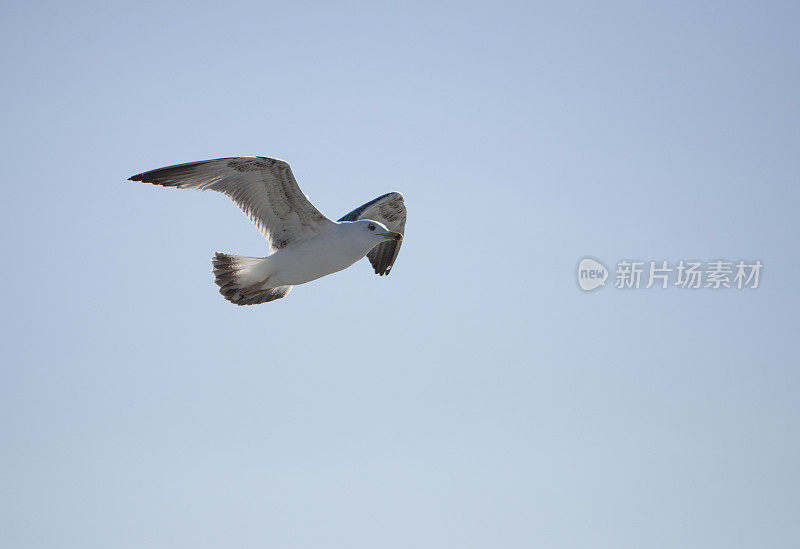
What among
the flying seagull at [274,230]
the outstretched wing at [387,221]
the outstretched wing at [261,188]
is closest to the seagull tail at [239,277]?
the flying seagull at [274,230]

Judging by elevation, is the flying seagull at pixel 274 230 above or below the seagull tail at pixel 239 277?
A: above

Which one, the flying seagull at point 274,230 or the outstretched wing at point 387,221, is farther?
the outstretched wing at point 387,221

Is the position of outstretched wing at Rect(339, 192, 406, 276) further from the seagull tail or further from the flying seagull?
the seagull tail

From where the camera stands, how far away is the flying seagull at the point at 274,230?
12.4m

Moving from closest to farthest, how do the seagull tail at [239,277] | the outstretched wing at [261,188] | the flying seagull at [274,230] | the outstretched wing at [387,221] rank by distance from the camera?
the outstretched wing at [261,188], the flying seagull at [274,230], the seagull tail at [239,277], the outstretched wing at [387,221]

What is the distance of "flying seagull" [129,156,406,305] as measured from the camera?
12.4m

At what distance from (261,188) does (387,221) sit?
3531 millimetres

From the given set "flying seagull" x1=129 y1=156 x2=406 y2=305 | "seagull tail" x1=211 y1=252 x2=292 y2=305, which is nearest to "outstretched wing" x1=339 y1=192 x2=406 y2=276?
"flying seagull" x1=129 y1=156 x2=406 y2=305

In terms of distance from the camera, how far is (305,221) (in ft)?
42.9

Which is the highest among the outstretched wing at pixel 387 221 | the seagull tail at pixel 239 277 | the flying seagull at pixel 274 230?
the outstretched wing at pixel 387 221

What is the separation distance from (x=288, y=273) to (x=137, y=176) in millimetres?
2073

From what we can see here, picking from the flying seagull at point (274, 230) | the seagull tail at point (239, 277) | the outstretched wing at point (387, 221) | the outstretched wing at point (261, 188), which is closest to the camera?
the outstretched wing at point (261, 188)

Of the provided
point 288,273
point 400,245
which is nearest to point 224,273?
point 288,273

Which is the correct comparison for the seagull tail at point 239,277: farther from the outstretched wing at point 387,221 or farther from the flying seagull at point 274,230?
the outstretched wing at point 387,221
